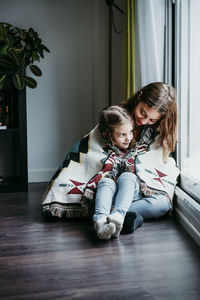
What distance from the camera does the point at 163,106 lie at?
2.35 m

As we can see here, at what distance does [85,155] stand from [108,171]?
0.66 feet

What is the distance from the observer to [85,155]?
8.18 feet

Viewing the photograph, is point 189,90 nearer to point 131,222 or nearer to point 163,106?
point 163,106

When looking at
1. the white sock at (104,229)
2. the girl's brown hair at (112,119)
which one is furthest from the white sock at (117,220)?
the girl's brown hair at (112,119)

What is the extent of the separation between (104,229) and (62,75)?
5.88 ft

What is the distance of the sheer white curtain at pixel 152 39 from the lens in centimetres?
250

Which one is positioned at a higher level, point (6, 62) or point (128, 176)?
point (6, 62)

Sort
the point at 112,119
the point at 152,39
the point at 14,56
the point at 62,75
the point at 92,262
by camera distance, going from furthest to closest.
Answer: the point at 62,75, the point at 14,56, the point at 152,39, the point at 112,119, the point at 92,262

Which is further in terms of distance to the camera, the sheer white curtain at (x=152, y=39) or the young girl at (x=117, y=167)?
the sheer white curtain at (x=152, y=39)

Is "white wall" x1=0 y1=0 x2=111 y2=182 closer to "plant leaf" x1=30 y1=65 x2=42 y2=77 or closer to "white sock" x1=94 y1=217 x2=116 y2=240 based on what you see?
"plant leaf" x1=30 y1=65 x2=42 y2=77

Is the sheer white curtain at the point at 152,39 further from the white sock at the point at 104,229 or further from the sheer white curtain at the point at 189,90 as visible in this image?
the white sock at the point at 104,229

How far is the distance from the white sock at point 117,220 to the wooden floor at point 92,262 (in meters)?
0.06

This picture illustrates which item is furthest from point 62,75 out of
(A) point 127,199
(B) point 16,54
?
(A) point 127,199

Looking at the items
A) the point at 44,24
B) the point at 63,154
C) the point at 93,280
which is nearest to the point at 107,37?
the point at 44,24
